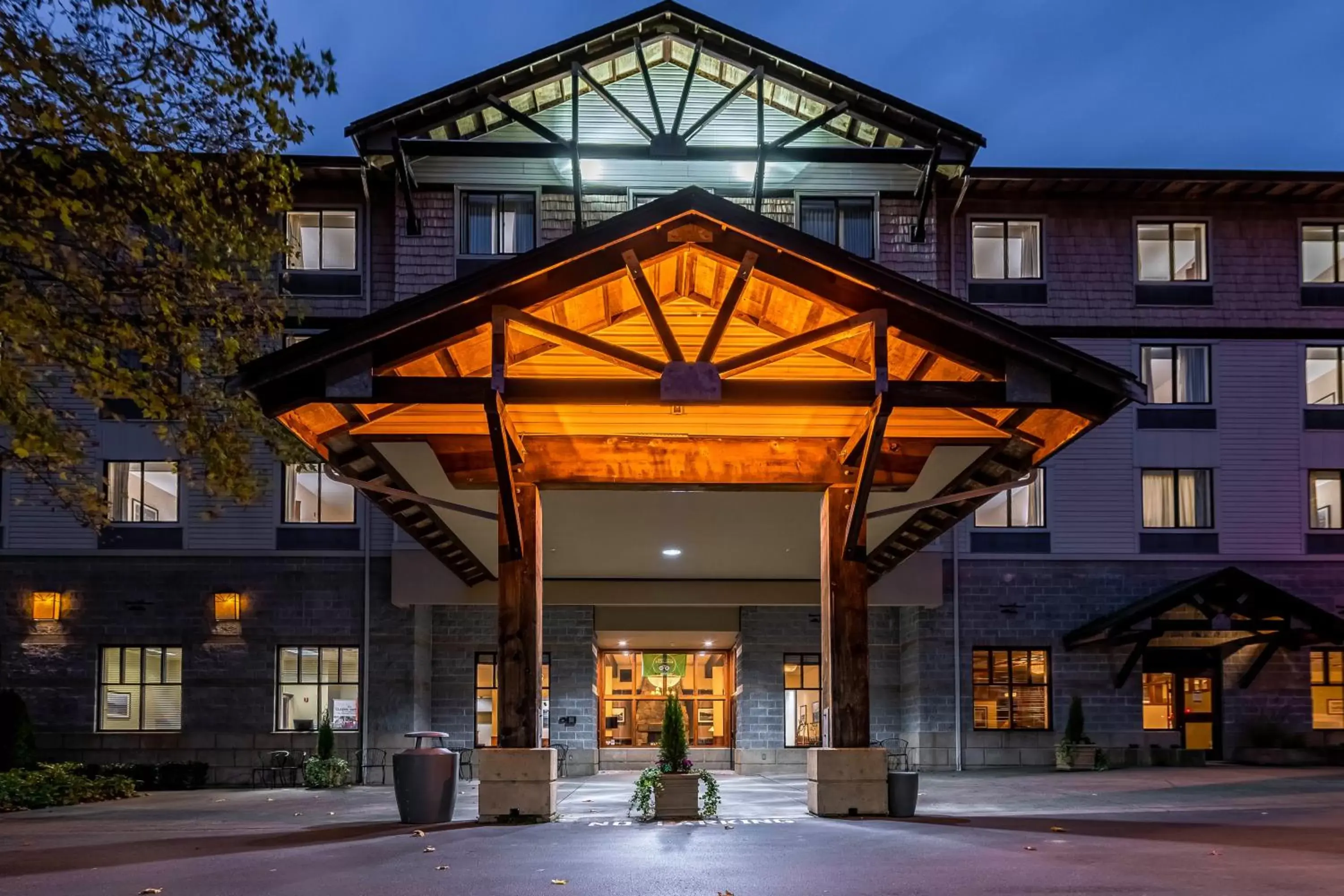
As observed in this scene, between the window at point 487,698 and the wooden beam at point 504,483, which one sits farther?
the window at point 487,698

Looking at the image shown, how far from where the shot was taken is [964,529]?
2759cm

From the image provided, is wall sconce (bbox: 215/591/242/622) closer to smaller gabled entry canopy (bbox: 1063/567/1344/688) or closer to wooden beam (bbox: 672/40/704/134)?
wooden beam (bbox: 672/40/704/134)

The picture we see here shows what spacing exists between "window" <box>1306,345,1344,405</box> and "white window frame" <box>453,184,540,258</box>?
1675cm

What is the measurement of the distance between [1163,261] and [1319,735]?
35.5 feet

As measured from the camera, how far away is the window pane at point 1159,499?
2798 centimetres

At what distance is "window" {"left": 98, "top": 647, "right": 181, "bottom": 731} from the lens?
87.4ft

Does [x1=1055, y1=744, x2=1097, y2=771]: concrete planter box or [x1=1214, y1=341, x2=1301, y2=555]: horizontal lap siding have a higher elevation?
[x1=1214, y1=341, x2=1301, y2=555]: horizontal lap siding

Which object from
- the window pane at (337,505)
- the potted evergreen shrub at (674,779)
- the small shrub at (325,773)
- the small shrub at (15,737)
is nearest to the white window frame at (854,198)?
the window pane at (337,505)

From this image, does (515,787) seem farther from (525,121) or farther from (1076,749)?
(1076,749)

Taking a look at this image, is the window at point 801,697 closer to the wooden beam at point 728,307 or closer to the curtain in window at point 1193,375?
the curtain in window at point 1193,375

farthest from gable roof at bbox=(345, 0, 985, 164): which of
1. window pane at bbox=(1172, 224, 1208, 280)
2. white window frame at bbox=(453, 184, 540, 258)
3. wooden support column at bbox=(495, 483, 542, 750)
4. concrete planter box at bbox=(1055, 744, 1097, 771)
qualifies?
wooden support column at bbox=(495, 483, 542, 750)

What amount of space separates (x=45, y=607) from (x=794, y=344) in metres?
20.9

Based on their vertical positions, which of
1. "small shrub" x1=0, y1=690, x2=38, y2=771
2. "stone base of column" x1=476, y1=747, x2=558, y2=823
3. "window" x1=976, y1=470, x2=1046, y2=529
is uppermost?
"window" x1=976, y1=470, x2=1046, y2=529

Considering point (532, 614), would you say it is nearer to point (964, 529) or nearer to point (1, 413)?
point (1, 413)
